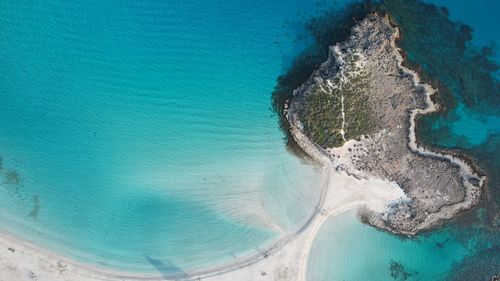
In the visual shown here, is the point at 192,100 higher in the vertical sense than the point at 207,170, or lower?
higher

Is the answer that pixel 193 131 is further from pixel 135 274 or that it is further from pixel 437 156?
pixel 437 156

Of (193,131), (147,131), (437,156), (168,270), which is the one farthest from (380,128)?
(168,270)

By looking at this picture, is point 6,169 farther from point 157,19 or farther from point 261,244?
point 261,244

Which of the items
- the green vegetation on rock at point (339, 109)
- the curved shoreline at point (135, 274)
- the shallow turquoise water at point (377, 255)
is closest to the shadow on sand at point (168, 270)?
the curved shoreline at point (135, 274)

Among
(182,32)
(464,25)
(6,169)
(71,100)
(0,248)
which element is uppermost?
(464,25)

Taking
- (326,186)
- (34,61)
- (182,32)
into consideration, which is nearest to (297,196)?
(326,186)

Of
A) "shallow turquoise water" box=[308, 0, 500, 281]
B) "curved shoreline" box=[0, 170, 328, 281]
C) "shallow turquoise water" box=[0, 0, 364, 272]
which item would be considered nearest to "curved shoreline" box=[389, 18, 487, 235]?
"shallow turquoise water" box=[308, 0, 500, 281]
